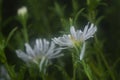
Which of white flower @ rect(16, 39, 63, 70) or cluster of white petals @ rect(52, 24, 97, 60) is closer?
cluster of white petals @ rect(52, 24, 97, 60)

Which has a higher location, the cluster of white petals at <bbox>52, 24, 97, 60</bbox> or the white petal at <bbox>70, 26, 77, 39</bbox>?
the white petal at <bbox>70, 26, 77, 39</bbox>

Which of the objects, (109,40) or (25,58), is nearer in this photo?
(25,58)

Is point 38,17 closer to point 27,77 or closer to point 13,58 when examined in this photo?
point 13,58

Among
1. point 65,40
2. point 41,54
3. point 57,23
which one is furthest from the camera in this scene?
point 57,23

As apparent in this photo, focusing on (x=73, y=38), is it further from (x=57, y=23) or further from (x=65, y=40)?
(x=57, y=23)

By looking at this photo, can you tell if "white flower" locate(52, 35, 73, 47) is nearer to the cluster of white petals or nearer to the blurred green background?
the cluster of white petals

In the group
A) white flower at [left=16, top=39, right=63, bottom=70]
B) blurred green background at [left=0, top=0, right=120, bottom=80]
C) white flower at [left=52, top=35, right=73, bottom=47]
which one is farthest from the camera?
blurred green background at [left=0, top=0, right=120, bottom=80]

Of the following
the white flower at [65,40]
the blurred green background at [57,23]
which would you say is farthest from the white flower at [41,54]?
the blurred green background at [57,23]

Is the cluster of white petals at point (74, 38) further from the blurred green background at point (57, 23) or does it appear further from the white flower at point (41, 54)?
the blurred green background at point (57, 23)

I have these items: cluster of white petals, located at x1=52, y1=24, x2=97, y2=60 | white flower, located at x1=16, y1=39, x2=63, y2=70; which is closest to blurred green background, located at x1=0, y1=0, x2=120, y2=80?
white flower, located at x1=16, y1=39, x2=63, y2=70

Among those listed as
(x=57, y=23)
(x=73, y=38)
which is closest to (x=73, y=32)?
(x=73, y=38)

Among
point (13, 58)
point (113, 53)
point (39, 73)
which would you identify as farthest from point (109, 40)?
point (39, 73)
